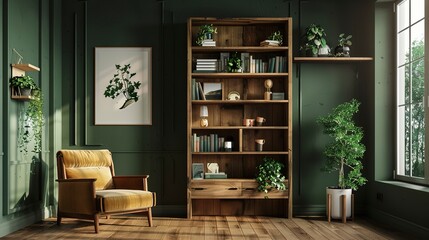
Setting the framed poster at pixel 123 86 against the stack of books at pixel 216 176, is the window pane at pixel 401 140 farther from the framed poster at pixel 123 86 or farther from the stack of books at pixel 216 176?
the framed poster at pixel 123 86

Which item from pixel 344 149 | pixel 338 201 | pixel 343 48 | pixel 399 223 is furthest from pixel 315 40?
pixel 399 223

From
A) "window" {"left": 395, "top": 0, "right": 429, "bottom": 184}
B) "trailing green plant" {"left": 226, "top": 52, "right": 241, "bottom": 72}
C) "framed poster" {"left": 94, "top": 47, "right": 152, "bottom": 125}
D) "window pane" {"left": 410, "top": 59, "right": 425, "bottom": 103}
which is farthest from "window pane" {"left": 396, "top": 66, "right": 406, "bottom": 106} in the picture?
"framed poster" {"left": 94, "top": 47, "right": 152, "bottom": 125}

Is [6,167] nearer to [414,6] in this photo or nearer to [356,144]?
[356,144]

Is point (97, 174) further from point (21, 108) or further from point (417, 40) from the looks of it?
point (417, 40)

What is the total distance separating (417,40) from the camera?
256 inches

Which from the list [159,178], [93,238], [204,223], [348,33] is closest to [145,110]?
[159,178]

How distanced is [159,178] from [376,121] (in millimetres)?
2880

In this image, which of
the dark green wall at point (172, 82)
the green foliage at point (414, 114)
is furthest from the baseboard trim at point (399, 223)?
the green foliage at point (414, 114)

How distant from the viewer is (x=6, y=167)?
5.94 metres

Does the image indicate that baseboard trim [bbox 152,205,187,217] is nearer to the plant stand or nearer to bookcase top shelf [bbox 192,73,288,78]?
bookcase top shelf [bbox 192,73,288,78]

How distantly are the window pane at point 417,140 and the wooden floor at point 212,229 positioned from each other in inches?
30.1

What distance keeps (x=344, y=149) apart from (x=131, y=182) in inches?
102

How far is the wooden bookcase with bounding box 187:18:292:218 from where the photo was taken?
24.1 ft

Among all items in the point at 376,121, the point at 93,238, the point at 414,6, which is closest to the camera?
the point at 93,238
